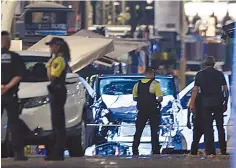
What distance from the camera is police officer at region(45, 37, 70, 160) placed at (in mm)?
8734

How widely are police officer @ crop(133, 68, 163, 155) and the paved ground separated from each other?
0.89 m

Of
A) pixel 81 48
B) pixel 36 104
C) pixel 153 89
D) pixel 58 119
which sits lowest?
pixel 153 89

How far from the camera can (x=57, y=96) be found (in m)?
8.78

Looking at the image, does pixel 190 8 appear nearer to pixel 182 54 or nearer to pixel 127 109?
pixel 182 54

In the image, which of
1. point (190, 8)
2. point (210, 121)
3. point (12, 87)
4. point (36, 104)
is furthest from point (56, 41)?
point (190, 8)

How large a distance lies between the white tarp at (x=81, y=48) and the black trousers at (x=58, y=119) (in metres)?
0.62

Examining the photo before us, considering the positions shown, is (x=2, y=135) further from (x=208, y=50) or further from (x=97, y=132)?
(x=208, y=50)

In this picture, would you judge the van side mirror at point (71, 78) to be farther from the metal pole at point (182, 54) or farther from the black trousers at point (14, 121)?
the metal pole at point (182, 54)

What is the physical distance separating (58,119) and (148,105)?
4868 millimetres

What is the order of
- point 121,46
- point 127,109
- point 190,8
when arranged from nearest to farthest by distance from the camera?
1. point 127,109
2. point 121,46
3. point 190,8

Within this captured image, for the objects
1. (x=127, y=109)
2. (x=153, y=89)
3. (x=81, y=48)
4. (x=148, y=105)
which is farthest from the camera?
(x=127, y=109)

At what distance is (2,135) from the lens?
8539mm

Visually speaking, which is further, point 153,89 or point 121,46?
point 121,46

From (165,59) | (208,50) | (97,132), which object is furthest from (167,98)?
(208,50)
